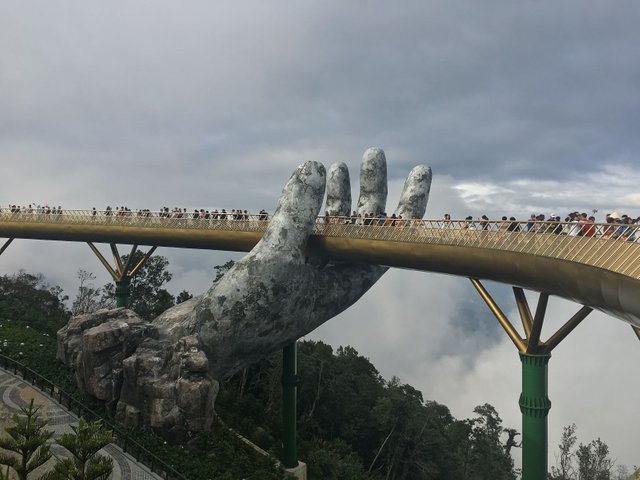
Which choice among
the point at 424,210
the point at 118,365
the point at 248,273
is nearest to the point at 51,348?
the point at 118,365

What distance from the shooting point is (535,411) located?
1641cm

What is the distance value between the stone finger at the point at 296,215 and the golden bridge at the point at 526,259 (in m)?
1.14

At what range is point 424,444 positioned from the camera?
41531 millimetres

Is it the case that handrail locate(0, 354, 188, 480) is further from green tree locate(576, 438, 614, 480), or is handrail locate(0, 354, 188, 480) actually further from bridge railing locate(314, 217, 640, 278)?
green tree locate(576, 438, 614, 480)

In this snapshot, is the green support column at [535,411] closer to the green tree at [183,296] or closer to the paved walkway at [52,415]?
the paved walkway at [52,415]

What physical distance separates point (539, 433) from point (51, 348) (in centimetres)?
2995

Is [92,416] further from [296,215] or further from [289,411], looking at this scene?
[296,215]

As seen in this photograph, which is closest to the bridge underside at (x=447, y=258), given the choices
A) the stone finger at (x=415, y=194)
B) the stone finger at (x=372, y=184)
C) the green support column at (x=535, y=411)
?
the green support column at (x=535, y=411)

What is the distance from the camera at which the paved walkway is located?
1880 cm

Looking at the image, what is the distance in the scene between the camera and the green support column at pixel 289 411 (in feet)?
88.6

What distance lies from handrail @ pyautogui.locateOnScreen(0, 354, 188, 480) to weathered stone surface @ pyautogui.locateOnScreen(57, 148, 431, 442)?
0.83m

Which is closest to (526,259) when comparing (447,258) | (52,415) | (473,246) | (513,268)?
(513,268)

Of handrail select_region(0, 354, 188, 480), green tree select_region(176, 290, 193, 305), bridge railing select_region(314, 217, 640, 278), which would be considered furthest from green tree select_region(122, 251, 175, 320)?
bridge railing select_region(314, 217, 640, 278)

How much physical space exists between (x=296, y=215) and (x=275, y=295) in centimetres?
492
